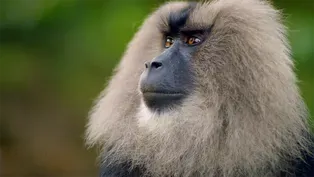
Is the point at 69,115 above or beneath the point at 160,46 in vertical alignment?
beneath

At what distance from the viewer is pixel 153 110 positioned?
4.17 metres

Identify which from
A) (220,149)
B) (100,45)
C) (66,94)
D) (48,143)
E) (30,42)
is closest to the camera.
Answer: (220,149)

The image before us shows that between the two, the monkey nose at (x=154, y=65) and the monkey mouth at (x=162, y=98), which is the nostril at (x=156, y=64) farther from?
the monkey mouth at (x=162, y=98)

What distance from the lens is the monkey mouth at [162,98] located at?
4113mm

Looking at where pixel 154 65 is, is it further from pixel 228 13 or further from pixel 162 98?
pixel 228 13

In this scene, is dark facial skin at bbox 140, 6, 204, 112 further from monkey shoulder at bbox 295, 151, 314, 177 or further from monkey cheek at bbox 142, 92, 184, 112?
→ monkey shoulder at bbox 295, 151, 314, 177

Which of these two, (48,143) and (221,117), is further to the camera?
(48,143)

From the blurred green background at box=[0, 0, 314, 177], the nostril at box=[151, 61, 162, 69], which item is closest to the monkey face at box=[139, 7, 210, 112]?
the nostril at box=[151, 61, 162, 69]

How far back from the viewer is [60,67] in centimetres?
750

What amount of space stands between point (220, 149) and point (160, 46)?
746mm

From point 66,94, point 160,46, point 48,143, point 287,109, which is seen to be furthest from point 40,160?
point 287,109

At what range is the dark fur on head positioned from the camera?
4047 millimetres

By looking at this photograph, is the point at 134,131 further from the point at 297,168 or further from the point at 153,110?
the point at 297,168

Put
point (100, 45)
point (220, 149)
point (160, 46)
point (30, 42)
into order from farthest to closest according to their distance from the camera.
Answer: point (30, 42) → point (100, 45) → point (160, 46) → point (220, 149)
